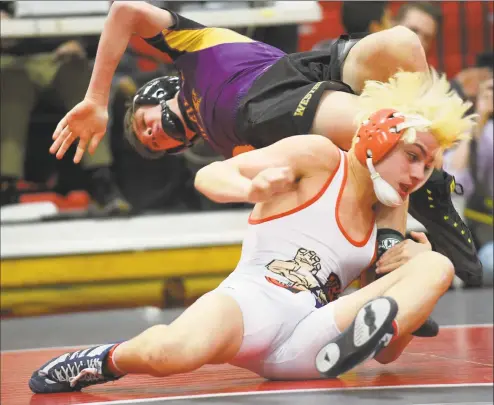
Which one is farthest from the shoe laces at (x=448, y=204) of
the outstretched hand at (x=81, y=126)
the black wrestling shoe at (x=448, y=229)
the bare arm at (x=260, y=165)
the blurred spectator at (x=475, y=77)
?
the blurred spectator at (x=475, y=77)

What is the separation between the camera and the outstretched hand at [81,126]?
3.70m

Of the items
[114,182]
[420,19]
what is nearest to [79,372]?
[114,182]

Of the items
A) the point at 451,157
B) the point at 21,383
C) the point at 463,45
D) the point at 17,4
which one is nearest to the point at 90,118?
the point at 21,383

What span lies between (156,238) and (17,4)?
1579 millimetres

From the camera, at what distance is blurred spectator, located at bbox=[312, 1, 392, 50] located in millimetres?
6562

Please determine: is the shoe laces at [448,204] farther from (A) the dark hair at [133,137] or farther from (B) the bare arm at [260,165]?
(A) the dark hair at [133,137]

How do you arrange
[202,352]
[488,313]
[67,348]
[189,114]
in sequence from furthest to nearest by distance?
1. [488,313]
2. [67,348]
3. [189,114]
4. [202,352]

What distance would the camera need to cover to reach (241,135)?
3826mm

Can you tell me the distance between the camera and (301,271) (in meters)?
3.19

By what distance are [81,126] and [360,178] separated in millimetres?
1068

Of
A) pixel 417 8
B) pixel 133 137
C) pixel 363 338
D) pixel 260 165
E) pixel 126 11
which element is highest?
pixel 126 11

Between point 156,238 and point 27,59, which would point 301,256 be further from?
point 27,59

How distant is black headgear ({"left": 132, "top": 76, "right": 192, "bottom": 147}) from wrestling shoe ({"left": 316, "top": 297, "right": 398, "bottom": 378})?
1522 millimetres

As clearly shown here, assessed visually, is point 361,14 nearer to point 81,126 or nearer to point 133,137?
point 133,137
